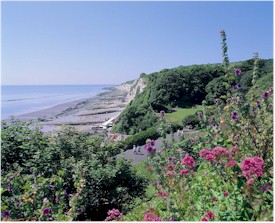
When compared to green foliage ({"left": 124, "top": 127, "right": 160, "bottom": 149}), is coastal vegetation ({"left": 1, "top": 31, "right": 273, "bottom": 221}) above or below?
above

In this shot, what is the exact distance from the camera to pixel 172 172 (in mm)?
4266

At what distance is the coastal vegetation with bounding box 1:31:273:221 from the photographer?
308cm

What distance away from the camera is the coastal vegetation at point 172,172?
308cm

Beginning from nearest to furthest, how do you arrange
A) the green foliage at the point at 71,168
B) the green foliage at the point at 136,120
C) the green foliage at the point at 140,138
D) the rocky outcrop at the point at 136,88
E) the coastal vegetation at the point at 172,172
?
1. the coastal vegetation at the point at 172,172
2. the green foliage at the point at 71,168
3. the green foliage at the point at 140,138
4. the green foliage at the point at 136,120
5. the rocky outcrop at the point at 136,88

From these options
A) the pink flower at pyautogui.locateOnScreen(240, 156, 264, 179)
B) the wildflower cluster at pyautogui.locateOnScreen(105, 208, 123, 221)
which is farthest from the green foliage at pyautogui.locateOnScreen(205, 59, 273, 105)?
the wildflower cluster at pyautogui.locateOnScreen(105, 208, 123, 221)

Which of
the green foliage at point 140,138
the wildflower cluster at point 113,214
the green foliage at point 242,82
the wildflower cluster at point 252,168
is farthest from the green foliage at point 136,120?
the wildflower cluster at point 252,168

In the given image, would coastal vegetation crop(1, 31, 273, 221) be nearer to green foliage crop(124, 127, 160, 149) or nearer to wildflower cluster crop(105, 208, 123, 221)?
wildflower cluster crop(105, 208, 123, 221)

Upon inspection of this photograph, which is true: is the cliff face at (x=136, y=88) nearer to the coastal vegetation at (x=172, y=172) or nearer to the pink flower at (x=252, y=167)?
the coastal vegetation at (x=172, y=172)

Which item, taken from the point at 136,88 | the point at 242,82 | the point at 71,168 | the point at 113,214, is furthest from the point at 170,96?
the point at 113,214

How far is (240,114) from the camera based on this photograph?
4.34 metres

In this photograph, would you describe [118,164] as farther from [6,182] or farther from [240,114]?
[240,114]

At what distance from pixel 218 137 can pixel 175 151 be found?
71.8 inches

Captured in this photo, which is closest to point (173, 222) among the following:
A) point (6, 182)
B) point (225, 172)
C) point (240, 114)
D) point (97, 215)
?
point (225, 172)

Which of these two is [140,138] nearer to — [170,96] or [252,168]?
[170,96]
